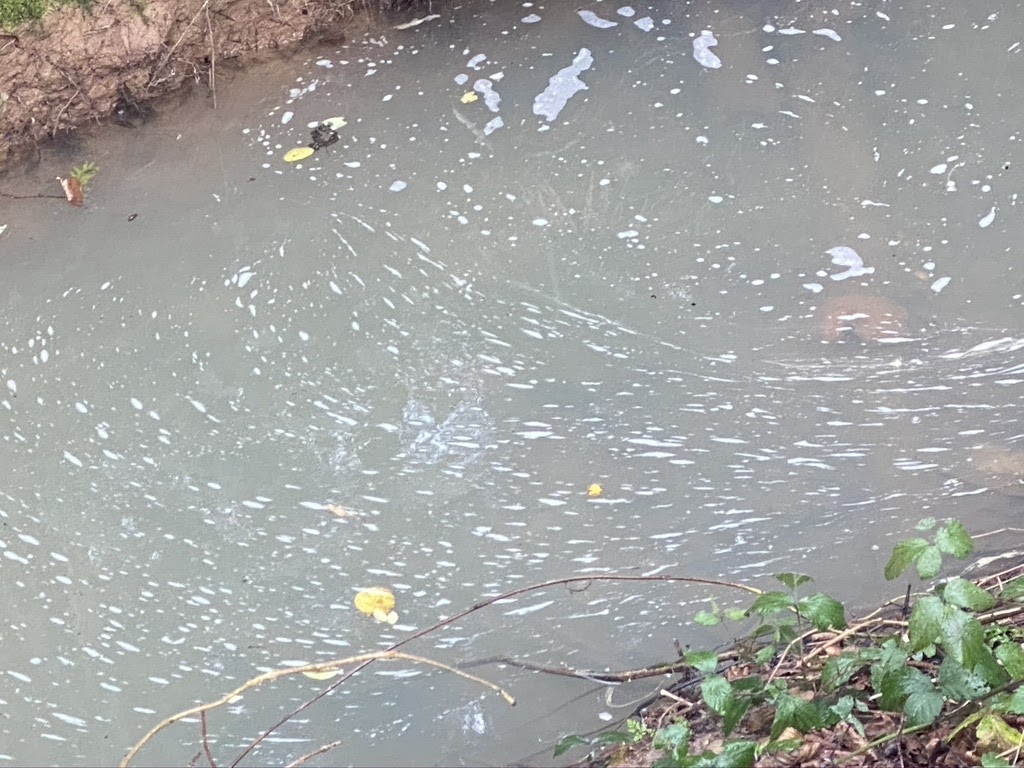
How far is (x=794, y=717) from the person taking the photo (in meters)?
1.41

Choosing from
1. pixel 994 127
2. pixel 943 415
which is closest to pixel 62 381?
pixel 943 415

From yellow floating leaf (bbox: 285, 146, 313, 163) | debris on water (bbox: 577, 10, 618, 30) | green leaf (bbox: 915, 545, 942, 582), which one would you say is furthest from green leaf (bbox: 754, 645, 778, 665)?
debris on water (bbox: 577, 10, 618, 30)

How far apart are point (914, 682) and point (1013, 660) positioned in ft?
0.46

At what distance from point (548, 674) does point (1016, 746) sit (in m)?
0.93

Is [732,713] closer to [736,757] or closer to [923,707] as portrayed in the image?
[736,757]

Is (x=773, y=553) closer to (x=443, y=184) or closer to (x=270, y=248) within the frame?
(x=443, y=184)

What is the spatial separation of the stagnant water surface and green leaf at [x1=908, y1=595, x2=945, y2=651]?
75cm

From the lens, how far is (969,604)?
50.0 inches

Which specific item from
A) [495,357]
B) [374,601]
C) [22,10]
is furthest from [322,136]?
[374,601]

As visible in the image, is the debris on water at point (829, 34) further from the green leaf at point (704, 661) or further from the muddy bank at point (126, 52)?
the green leaf at point (704, 661)

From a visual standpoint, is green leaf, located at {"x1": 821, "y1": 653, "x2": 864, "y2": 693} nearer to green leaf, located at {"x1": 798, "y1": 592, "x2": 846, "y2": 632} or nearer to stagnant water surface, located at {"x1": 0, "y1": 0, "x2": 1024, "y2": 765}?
green leaf, located at {"x1": 798, "y1": 592, "x2": 846, "y2": 632}

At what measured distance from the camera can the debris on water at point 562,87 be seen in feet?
10.4

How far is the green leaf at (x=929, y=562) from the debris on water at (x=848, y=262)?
4.56 ft

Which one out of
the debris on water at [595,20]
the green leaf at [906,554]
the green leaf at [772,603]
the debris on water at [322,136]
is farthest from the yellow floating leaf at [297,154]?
the green leaf at [906,554]
